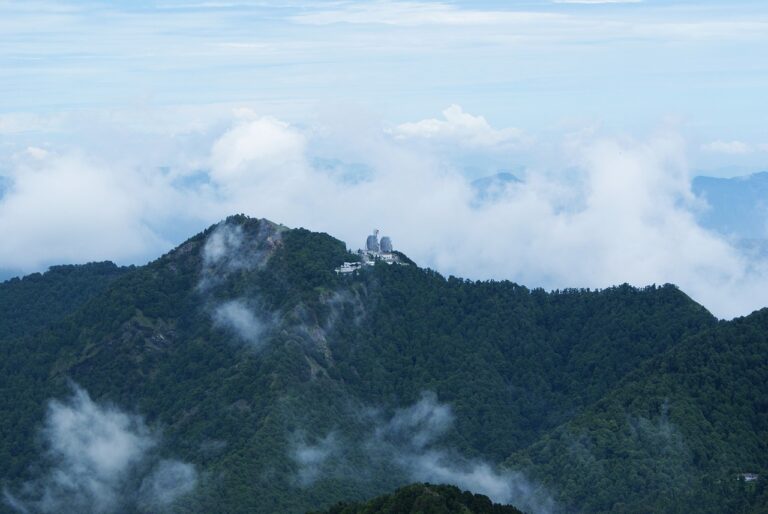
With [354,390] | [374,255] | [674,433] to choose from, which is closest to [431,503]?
[674,433]

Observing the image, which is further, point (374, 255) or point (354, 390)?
point (374, 255)

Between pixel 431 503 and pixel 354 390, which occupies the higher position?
pixel 354 390

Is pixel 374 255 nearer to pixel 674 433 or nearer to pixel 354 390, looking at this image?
pixel 354 390

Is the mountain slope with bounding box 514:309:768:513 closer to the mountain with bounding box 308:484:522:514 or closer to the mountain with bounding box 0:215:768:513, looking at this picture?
the mountain with bounding box 0:215:768:513

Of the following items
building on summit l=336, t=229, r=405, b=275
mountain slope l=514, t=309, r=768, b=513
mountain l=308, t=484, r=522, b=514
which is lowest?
mountain l=308, t=484, r=522, b=514

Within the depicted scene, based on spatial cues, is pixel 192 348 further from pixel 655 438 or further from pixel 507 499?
pixel 655 438

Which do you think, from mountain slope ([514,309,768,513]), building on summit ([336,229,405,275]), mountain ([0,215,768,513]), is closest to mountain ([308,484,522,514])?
mountain slope ([514,309,768,513])
